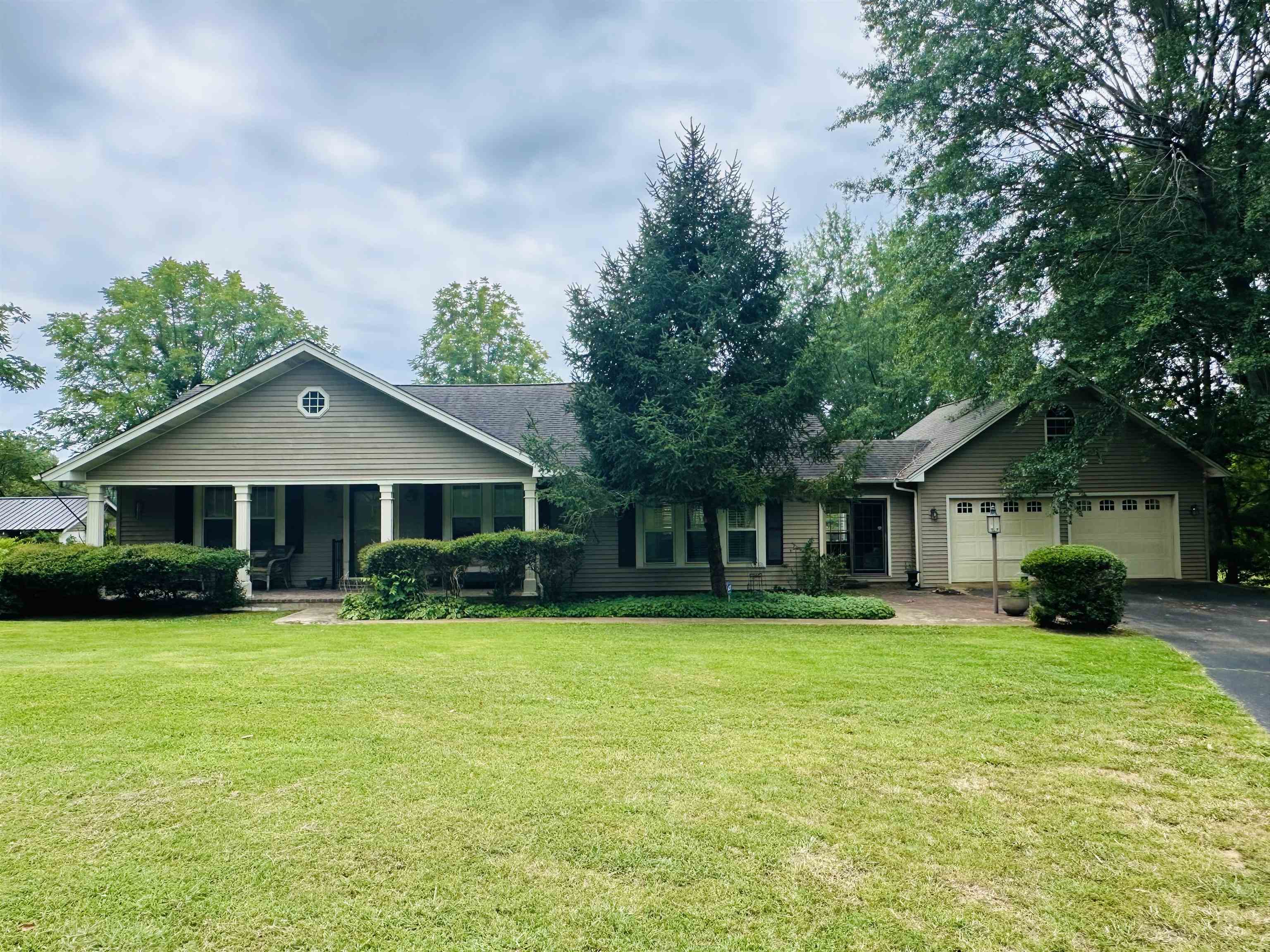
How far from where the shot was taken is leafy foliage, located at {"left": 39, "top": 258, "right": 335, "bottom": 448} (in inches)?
1075

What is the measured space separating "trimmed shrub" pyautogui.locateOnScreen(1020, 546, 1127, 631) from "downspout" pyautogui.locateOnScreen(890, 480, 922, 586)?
5.87m

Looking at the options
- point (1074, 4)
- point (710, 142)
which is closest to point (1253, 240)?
point (1074, 4)

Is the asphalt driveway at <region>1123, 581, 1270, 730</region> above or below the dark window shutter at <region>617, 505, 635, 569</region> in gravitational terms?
below

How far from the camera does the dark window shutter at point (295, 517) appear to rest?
1473 centimetres

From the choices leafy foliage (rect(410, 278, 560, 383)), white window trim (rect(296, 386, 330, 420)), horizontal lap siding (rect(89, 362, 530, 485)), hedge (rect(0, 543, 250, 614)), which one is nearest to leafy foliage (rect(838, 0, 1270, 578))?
horizontal lap siding (rect(89, 362, 530, 485))

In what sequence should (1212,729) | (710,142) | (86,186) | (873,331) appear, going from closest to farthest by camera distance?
(1212,729) < (710,142) < (86,186) < (873,331)

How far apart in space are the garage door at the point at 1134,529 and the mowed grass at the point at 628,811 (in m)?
11.2

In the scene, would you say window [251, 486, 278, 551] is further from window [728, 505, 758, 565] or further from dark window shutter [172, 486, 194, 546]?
window [728, 505, 758, 565]

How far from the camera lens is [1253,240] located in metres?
12.7

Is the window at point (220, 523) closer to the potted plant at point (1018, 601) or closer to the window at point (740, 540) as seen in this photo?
the window at point (740, 540)

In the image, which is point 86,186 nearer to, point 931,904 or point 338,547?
point 338,547

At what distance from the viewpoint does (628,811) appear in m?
3.53

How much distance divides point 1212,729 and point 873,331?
2327 cm

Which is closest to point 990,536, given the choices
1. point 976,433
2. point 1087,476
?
point 976,433
